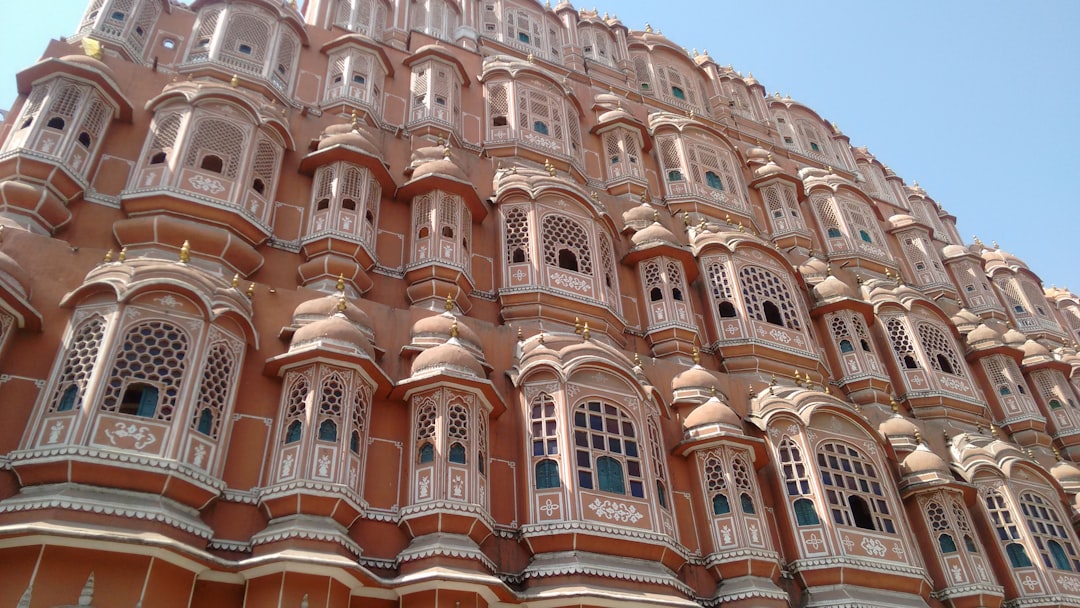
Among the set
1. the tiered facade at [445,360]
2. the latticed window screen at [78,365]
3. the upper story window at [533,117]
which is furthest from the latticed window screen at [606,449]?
the upper story window at [533,117]

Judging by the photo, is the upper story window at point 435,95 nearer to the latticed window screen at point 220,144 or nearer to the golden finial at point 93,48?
the latticed window screen at point 220,144

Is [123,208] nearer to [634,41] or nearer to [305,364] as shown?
[305,364]

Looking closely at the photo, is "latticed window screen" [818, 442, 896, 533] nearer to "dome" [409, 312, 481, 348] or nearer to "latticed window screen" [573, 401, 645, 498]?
"latticed window screen" [573, 401, 645, 498]

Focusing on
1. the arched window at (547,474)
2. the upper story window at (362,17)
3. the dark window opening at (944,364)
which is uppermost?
the upper story window at (362,17)

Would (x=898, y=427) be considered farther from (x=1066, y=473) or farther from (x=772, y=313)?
(x=1066, y=473)

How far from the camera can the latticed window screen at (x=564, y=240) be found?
17766 millimetres

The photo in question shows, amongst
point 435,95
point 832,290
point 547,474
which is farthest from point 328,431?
point 832,290

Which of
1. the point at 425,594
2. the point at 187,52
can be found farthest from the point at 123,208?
the point at 425,594

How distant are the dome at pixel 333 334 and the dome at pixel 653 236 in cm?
873

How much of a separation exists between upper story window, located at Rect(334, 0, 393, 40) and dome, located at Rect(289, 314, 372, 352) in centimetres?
1273

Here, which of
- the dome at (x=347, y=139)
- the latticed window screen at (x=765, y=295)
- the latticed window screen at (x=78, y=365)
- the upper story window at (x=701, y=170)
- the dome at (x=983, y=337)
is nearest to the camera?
the latticed window screen at (x=78, y=365)

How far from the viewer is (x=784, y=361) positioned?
18.8 metres

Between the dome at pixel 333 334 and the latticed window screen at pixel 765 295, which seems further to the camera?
the latticed window screen at pixel 765 295

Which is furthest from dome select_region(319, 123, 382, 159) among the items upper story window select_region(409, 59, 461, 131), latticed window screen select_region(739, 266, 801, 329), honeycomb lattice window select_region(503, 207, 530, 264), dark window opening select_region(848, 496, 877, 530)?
dark window opening select_region(848, 496, 877, 530)
